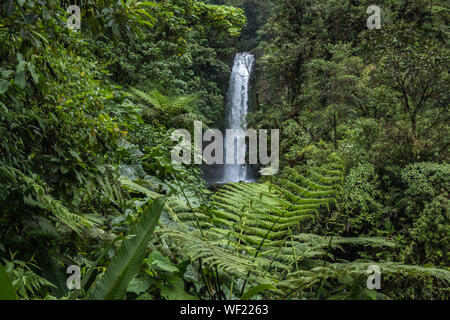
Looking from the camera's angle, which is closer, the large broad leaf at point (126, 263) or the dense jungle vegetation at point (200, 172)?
the large broad leaf at point (126, 263)

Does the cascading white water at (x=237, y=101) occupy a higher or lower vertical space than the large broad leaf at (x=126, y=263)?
higher

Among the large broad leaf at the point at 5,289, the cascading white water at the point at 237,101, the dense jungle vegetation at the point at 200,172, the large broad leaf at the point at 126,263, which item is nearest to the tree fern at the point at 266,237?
the dense jungle vegetation at the point at 200,172

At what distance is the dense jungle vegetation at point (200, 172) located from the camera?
116 cm

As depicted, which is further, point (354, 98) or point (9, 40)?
point (354, 98)

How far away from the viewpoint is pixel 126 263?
3.01 ft

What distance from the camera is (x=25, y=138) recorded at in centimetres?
165

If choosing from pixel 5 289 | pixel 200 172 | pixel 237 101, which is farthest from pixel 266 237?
pixel 237 101

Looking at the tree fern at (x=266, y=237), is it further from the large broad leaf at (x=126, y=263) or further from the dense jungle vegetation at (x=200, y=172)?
the large broad leaf at (x=126, y=263)

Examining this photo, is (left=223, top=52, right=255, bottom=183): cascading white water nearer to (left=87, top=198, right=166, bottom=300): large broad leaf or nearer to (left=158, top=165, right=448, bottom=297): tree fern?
(left=158, top=165, right=448, bottom=297): tree fern

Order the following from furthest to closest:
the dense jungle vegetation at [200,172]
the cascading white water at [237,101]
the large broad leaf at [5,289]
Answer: the cascading white water at [237,101] < the dense jungle vegetation at [200,172] < the large broad leaf at [5,289]

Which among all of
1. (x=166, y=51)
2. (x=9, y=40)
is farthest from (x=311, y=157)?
(x=9, y=40)

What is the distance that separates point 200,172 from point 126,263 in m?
3.68
